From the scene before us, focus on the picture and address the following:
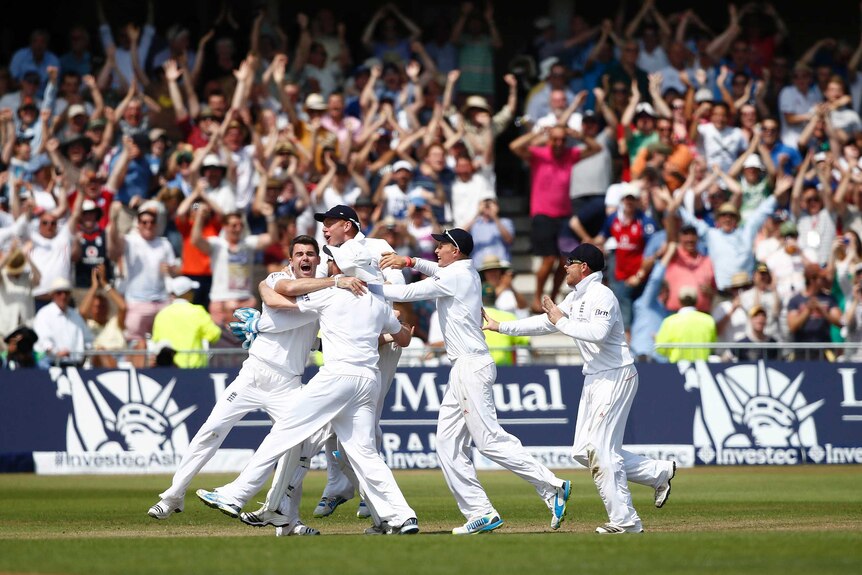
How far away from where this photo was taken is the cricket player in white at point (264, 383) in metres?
→ 12.6

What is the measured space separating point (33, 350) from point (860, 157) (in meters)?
12.4

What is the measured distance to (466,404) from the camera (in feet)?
40.8

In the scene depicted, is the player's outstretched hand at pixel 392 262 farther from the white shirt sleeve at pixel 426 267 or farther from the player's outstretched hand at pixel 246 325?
the player's outstretched hand at pixel 246 325

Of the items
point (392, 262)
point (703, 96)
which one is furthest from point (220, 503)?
point (703, 96)

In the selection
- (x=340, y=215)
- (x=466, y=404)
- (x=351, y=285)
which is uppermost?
(x=340, y=215)

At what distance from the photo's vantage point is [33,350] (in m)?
20.4

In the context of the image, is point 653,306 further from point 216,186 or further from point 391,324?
point 391,324

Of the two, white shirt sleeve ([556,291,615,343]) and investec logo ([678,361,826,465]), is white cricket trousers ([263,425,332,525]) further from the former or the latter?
investec logo ([678,361,826,465])

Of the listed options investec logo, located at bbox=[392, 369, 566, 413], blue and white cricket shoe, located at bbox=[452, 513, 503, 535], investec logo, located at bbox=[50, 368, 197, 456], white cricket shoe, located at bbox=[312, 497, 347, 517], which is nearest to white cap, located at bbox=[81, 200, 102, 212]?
investec logo, located at bbox=[50, 368, 197, 456]

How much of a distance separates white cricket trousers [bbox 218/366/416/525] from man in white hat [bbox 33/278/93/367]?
8.79 metres

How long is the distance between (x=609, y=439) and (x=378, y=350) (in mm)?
2124

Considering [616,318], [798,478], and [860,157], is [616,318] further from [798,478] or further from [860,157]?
[860,157]

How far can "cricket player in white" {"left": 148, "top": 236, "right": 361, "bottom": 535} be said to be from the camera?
1261 cm

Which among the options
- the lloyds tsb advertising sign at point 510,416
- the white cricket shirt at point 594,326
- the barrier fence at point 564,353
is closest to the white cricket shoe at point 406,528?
the white cricket shirt at point 594,326
